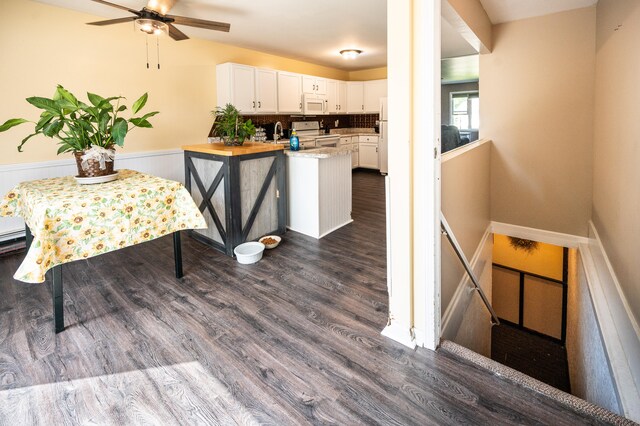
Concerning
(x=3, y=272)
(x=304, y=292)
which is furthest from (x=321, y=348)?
(x=3, y=272)

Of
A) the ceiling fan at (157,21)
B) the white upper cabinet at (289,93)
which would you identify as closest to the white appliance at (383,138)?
the white upper cabinet at (289,93)

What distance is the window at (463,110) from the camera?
9258mm

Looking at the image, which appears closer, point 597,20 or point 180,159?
point 597,20

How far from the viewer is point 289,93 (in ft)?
20.9

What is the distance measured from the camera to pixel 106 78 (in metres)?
4.13

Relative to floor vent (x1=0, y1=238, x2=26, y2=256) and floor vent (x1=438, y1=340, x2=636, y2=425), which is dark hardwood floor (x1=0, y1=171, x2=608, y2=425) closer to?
floor vent (x1=438, y1=340, x2=636, y2=425)

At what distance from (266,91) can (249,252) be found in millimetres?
3523

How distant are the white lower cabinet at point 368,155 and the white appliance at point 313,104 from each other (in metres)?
1.29

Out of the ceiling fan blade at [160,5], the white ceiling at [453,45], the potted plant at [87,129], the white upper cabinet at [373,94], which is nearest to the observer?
the potted plant at [87,129]

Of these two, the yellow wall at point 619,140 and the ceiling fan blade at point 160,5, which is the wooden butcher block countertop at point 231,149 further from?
the yellow wall at point 619,140

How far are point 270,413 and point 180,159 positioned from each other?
4.18 m

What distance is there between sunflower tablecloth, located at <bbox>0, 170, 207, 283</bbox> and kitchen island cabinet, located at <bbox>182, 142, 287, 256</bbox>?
2.32ft

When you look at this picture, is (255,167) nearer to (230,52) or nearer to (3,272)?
(3,272)

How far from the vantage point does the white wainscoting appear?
3.59 meters
